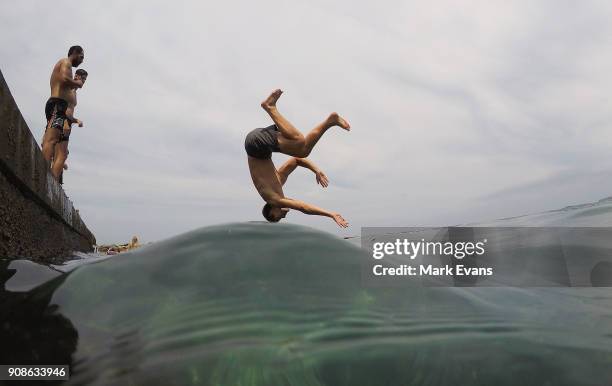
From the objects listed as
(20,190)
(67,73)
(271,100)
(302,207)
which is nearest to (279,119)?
(271,100)

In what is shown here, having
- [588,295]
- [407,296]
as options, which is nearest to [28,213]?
[407,296]

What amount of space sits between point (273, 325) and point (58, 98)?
246 inches

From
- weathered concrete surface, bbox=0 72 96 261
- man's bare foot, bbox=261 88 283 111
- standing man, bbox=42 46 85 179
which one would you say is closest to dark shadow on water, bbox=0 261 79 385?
weathered concrete surface, bbox=0 72 96 261

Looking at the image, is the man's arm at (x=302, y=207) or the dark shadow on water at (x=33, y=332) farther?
the man's arm at (x=302, y=207)

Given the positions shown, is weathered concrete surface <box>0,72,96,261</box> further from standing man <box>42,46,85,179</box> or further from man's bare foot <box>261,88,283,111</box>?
man's bare foot <box>261,88,283,111</box>

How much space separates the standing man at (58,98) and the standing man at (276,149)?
3.33 m

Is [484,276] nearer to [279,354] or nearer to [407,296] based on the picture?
[407,296]

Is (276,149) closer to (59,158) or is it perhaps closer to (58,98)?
(58,98)

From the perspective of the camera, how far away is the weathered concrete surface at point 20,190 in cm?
296

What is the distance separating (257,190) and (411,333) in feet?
12.3

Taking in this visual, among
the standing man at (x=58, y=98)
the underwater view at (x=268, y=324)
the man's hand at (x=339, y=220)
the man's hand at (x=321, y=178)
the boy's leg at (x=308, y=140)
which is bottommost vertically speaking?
the underwater view at (x=268, y=324)

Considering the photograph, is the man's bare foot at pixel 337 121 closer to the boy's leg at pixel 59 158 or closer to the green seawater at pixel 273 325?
the green seawater at pixel 273 325

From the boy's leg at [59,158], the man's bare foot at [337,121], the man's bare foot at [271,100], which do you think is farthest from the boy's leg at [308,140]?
the boy's leg at [59,158]

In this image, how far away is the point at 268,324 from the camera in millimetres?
2553
